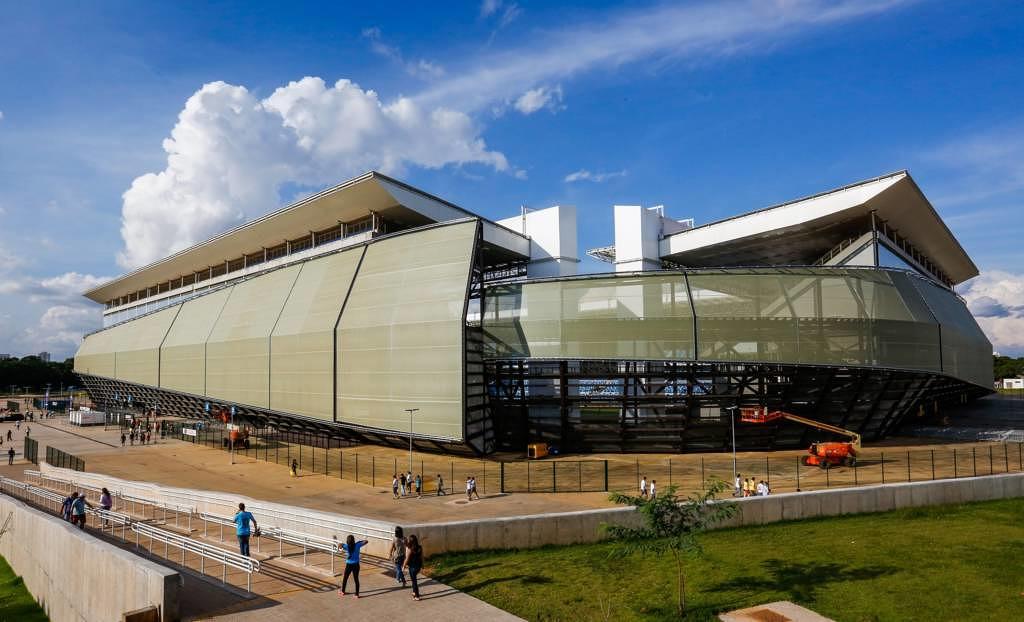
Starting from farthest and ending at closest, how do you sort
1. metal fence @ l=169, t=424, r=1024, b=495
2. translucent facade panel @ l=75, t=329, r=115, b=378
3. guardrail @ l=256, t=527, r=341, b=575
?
translucent facade panel @ l=75, t=329, r=115, b=378 → metal fence @ l=169, t=424, r=1024, b=495 → guardrail @ l=256, t=527, r=341, b=575

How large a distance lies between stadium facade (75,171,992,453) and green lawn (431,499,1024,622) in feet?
53.4

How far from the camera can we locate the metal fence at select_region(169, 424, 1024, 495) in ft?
89.4

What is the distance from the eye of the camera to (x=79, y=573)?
1516cm

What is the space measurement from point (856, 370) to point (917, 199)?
1850 centimetres

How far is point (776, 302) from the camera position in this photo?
34.4 m

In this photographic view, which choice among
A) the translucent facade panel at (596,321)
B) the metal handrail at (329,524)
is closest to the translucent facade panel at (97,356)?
the translucent facade panel at (596,321)

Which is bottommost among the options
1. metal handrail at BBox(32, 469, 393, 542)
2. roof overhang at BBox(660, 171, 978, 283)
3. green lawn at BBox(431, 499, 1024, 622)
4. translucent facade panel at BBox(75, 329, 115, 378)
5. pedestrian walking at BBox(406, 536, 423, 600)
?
green lawn at BBox(431, 499, 1024, 622)

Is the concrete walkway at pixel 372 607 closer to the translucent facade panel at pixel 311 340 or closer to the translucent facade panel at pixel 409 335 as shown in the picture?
the translucent facade panel at pixel 409 335

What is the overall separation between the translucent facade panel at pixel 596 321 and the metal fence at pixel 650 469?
648 centimetres

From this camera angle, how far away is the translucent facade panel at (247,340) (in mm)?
49062

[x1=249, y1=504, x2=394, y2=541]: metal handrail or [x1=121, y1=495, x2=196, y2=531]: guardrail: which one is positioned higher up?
[x1=249, y1=504, x2=394, y2=541]: metal handrail

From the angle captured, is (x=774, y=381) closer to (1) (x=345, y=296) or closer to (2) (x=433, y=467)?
(2) (x=433, y=467)

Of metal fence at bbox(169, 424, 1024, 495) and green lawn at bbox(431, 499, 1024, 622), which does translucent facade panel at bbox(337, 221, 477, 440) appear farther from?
green lawn at bbox(431, 499, 1024, 622)

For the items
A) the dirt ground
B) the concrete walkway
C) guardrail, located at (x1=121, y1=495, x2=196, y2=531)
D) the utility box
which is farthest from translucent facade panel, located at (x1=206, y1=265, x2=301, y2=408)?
the concrete walkway
